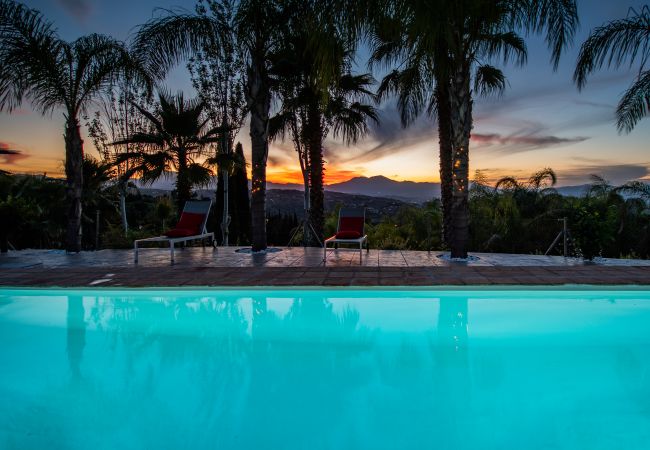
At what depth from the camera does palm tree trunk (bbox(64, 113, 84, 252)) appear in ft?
33.3

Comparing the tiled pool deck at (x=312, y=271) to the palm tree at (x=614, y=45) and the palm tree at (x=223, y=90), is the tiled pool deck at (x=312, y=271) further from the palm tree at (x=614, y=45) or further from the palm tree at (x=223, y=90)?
the palm tree at (x=223, y=90)

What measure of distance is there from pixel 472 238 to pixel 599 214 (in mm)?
4070

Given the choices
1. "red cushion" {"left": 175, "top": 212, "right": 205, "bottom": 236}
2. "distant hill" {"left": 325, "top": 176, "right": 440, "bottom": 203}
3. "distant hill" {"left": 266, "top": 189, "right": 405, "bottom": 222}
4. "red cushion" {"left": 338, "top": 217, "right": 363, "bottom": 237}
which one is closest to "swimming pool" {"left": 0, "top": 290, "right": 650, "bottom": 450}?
"red cushion" {"left": 175, "top": 212, "right": 205, "bottom": 236}

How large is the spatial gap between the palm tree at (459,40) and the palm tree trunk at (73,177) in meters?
6.83

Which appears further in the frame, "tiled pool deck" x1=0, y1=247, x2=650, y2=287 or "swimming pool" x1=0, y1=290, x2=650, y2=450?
"tiled pool deck" x1=0, y1=247, x2=650, y2=287

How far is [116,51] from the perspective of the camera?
1034cm

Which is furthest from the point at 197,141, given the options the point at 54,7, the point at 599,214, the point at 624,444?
the point at 624,444

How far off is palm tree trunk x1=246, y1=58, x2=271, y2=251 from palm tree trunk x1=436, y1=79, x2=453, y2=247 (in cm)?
418

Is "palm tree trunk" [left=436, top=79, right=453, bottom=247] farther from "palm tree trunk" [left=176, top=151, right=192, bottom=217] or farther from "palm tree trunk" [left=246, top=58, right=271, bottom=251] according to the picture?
"palm tree trunk" [left=176, top=151, right=192, bottom=217]

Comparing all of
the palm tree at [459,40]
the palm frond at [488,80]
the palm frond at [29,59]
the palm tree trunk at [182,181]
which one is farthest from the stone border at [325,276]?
the palm frond at [488,80]

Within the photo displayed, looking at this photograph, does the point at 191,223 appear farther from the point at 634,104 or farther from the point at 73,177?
the point at 634,104

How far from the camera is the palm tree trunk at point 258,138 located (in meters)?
9.96

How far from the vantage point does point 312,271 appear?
23.9ft

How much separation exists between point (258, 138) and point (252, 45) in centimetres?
197
